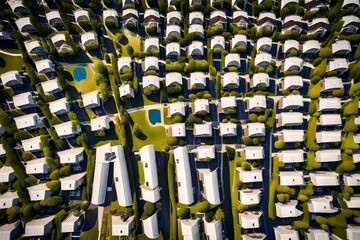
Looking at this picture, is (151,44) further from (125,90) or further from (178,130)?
(178,130)

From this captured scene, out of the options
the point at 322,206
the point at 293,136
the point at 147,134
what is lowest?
the point at 322,206

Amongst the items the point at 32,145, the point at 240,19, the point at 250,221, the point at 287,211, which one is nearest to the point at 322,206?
the point at 287,211

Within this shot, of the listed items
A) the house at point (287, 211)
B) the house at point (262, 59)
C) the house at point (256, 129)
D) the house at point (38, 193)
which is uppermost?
the house at point (262, 59)

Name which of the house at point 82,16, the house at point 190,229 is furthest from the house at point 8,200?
the house at point 82,16

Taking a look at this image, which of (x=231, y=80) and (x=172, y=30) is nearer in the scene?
(x=231, y=80)

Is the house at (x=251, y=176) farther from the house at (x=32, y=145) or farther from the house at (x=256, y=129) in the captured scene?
the house at (x=32, y=145)

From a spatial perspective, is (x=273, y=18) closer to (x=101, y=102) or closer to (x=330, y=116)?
(x=330, y=116)
